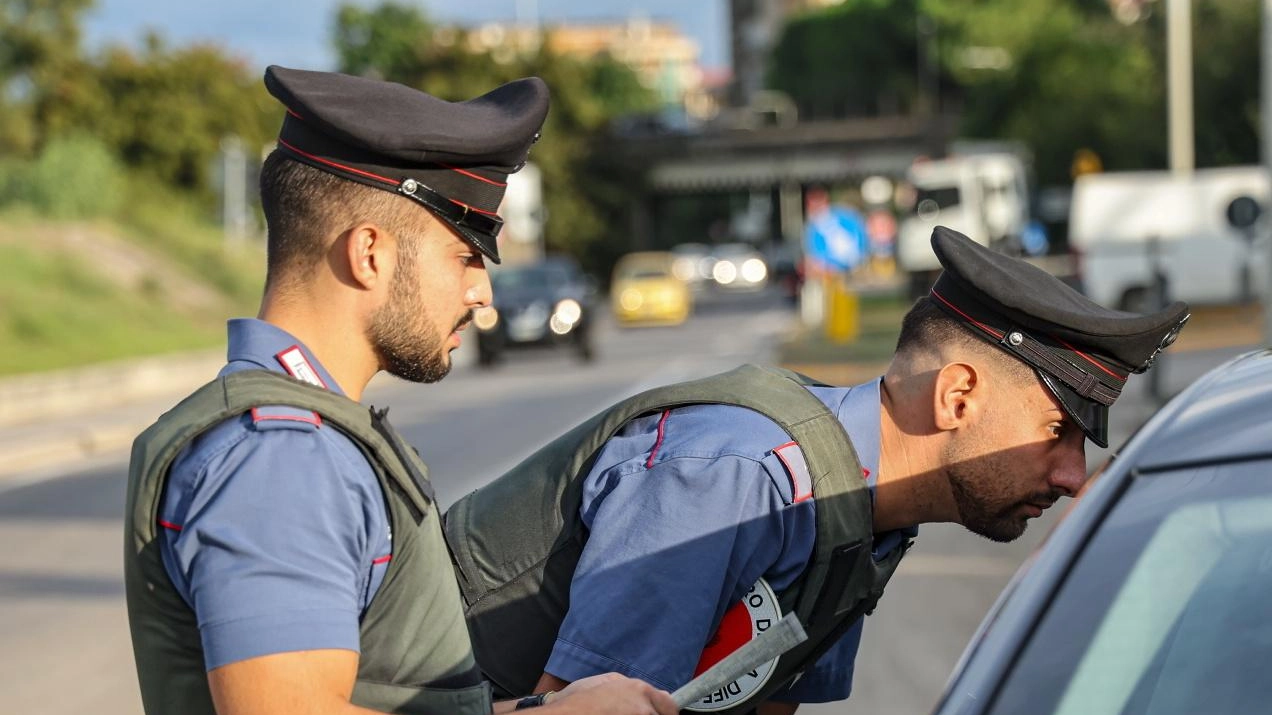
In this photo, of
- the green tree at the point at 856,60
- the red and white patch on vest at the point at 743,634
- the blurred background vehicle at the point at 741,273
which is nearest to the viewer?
the red and white patch on vest at the point at 743,634

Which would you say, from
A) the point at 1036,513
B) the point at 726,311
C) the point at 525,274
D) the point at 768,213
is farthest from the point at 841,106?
the point at 1036,513

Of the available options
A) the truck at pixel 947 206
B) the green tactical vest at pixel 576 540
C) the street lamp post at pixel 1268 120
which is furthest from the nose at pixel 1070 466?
the truck at pixel 947 206

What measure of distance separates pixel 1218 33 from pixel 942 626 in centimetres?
3855

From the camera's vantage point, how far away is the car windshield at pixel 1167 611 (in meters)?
2.00

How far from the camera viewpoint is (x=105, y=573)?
10617mm

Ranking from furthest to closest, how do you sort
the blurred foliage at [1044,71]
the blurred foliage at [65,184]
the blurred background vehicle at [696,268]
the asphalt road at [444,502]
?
the blurred background vehicle at [696,268]
the blurred foliage at [1044,71]
the blurred foliage at [65,184]
the asphalt road at [444,502]

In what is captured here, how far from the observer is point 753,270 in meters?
85.8

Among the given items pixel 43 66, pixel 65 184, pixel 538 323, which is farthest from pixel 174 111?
pixel 538 323

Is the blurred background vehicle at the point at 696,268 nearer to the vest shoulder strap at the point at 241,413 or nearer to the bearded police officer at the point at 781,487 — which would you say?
the bearded police officer at the point at 781,487

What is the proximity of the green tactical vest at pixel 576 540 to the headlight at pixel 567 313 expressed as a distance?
27.0 m

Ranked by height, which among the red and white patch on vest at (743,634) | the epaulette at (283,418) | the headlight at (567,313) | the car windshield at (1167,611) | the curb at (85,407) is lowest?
the curb at (85,407)

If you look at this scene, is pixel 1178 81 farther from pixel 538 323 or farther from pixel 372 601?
pixel 372 601

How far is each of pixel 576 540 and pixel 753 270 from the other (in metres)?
83.4

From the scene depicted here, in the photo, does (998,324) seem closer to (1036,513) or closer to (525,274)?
(1036,513)
